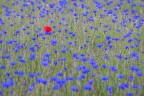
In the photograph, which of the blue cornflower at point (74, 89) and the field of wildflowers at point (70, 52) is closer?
the blue cornflower at point (74, 89)

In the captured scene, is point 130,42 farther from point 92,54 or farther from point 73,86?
point 73,86

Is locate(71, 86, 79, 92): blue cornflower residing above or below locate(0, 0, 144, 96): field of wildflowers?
below

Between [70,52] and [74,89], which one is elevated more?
[70,52]

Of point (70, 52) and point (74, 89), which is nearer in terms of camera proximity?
point (74, 89)

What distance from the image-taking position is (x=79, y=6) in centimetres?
683

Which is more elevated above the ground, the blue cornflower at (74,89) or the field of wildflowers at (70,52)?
the field of wildflowers at (70,52)

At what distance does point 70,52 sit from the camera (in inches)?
175

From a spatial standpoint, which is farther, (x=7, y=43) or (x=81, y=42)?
(x=81, y=42)

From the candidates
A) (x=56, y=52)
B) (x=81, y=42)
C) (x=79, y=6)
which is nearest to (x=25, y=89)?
(x=56, y=52)

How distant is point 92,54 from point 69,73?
2.21 feet

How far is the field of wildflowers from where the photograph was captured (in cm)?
350

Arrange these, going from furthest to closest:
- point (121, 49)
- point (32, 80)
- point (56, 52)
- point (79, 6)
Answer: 1. point (79, 6)
2. point (121, 49)
3. point (56, 52)
4. point (32, 80)

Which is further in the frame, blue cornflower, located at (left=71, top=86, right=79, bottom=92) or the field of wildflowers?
the field of wildflowers

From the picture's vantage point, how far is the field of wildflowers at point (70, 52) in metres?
3.50
